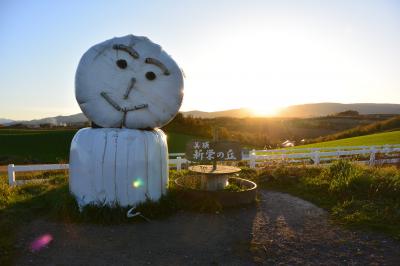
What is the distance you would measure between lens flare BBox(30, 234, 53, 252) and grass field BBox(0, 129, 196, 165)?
16.7m

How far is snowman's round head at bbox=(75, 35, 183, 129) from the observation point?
275 inches

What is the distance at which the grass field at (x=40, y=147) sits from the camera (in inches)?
957

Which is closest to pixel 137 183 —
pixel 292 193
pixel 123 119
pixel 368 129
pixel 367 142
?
pixel 123 119

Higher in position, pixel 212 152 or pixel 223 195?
pixel 212 152

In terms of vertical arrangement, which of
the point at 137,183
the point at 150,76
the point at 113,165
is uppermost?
the point at 150,76

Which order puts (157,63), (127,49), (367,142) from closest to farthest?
(127,49) < (157,63) < (367,142)

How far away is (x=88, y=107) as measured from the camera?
7.07 m

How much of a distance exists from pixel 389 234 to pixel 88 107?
18.7 feet

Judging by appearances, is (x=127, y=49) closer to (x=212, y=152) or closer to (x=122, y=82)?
(x=122, y=82)

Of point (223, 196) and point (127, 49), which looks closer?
point (127, 49)

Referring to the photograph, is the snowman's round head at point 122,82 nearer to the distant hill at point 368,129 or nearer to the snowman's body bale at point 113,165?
the snowman's body bale at point 113,165

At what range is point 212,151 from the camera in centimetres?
801

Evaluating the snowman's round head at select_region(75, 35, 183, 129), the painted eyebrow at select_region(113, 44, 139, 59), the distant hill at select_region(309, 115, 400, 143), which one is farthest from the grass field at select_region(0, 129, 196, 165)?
the painted eyebrow at select_region(113, 44, 139, 59)

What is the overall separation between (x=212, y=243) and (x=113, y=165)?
222 centimetres
